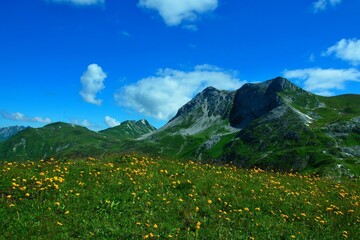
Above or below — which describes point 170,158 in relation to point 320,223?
above

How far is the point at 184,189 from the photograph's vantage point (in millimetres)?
15391

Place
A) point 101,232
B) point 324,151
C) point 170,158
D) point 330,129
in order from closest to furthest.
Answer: point 101,232
point 170,158
point 324,151
point 330,129

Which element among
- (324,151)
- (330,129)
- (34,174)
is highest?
(330,129)

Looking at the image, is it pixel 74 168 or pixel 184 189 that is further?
pixel 74 168

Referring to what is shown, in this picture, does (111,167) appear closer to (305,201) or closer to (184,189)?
(184,189)

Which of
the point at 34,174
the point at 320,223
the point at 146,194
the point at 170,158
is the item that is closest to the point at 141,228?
the point at 146,194

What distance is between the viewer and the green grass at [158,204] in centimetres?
1130

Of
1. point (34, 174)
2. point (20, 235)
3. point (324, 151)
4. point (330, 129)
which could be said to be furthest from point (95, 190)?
point (330, 129)

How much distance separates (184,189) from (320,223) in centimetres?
560

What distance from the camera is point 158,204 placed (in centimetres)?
1360

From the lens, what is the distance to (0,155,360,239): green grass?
1130cm

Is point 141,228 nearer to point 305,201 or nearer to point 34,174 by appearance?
point 34,174

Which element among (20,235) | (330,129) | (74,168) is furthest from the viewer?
(330,129)

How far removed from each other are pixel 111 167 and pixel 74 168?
173 cm
